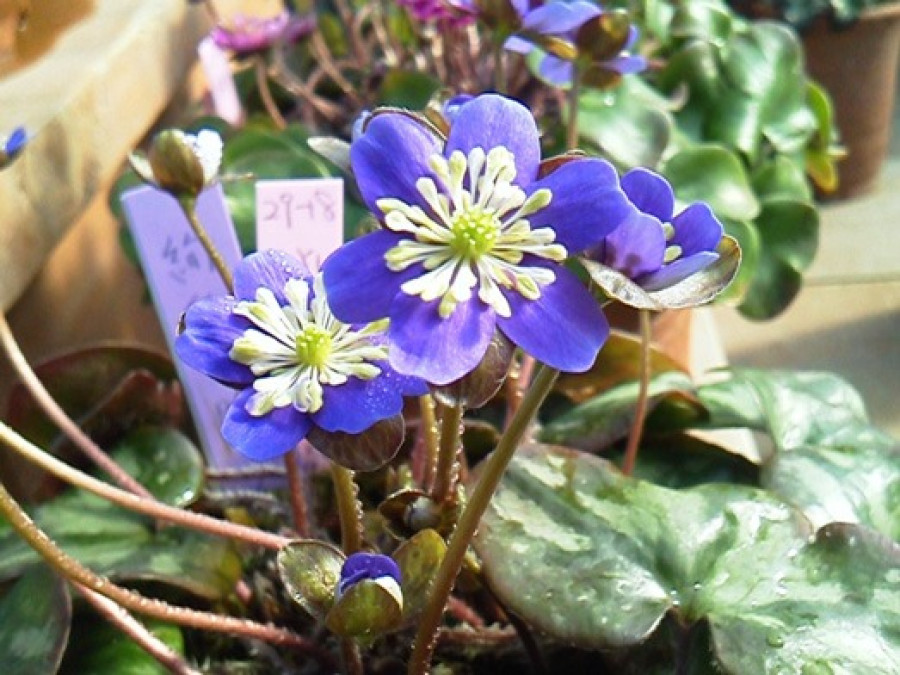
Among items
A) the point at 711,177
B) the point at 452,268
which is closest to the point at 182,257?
the point at 452,268

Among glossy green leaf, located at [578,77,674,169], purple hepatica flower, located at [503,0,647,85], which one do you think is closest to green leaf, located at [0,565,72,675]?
purple hepatica flower, located at [503,0,647,85]

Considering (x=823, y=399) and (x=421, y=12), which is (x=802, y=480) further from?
(x=421, y=12)

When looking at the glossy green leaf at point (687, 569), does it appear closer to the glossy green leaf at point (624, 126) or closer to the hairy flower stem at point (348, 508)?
the hairy flower stem at point (348, 508)

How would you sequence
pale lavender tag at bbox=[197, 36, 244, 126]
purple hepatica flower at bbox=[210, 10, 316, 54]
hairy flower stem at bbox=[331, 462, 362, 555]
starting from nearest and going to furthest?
hairy flower stem at bbox=[331, 462, 362, 555] → pale lavender tag at bbox=[197, 36, 244, 126] → purple hepatica flower at bbox=[210, 10, 316, 54]

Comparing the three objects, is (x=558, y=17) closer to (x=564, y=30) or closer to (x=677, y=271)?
(x=564, y=30)

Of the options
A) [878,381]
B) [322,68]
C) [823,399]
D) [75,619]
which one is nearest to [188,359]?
[75,619]

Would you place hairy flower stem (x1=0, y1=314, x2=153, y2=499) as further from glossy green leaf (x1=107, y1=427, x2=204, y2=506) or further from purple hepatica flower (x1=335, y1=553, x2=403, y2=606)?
purple hepatica flower (x1=335, y1=553, x2=403, y2=606)

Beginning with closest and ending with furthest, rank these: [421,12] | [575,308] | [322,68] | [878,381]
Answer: [575,308] → [421,12] → [322,68] → [878,381]

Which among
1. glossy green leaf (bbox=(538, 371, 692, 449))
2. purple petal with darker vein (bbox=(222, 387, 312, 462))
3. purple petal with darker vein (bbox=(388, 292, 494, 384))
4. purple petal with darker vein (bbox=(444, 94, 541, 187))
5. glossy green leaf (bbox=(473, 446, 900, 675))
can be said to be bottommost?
glossy green leaf (bbox=(538, 371, 692, 449))
